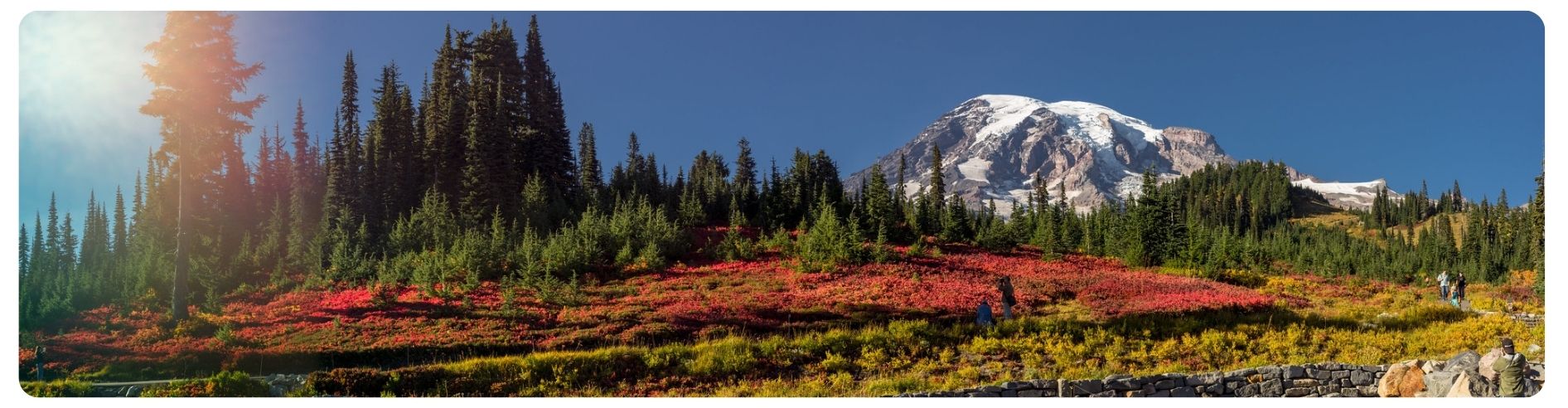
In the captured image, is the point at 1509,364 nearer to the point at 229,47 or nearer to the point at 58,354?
the point at 58,354

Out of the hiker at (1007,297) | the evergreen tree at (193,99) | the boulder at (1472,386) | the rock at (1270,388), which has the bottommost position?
the rock at (1270,388)

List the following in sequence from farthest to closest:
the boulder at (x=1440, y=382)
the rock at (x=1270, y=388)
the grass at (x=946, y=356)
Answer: the grass at (x=946, y=356) → the rock at (x=1270, y=388) → the boulder at (x=1440, y=382)

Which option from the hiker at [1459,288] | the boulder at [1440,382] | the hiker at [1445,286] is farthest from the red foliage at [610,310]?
the hiker at [1445,286]

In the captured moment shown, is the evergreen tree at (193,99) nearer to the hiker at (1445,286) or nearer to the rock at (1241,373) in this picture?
the rock at (1241,373)

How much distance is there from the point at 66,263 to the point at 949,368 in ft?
120

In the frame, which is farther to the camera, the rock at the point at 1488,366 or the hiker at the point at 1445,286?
the hiker at the point at 1445,286

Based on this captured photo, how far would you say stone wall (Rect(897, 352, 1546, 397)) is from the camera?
533 inches

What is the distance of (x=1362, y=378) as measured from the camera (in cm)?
1462

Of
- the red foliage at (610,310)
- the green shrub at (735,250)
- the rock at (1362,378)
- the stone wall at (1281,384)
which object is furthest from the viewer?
the green shrub at (735,250)

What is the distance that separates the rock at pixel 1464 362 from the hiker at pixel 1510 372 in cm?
49

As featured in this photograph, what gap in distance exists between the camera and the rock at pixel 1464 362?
13.2 meters

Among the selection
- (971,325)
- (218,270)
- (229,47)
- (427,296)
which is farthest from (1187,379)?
(218,270)

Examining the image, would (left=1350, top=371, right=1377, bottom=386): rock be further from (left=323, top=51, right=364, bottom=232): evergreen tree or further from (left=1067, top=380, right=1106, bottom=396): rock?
(left=323, top=51, right=364, bottom=232): evergreen tree

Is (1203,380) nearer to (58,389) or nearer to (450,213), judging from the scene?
(58,389)
